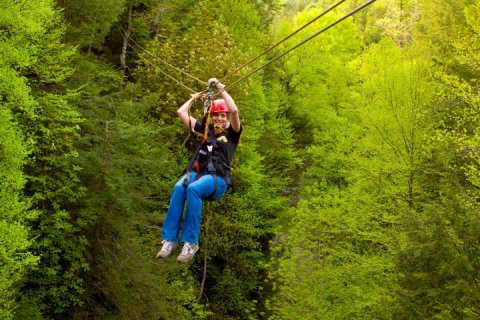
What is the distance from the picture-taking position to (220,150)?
6.81 m

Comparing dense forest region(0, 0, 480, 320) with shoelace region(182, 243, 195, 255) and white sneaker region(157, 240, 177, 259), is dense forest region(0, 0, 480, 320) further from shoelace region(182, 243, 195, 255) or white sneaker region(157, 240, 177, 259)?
white sneaker region(157, 240, 177, 259)

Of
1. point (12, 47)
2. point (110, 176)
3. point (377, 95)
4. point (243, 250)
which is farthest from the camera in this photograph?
point (243, 250)

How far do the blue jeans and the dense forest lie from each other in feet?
25.3

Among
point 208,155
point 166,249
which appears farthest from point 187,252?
point 208,155

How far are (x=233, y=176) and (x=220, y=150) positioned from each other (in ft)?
46.3

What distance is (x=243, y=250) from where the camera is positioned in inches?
923

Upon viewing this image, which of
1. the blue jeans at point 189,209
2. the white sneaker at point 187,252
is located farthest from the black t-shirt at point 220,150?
the white sneaker at point 187,252

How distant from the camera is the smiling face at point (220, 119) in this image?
22.2 feet

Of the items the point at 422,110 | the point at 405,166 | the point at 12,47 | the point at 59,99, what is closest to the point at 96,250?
the point at 59,99

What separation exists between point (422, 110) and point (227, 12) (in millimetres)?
9708

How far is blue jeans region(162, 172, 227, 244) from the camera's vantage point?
6.34 metres

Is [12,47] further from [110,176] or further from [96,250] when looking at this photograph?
[96,250]

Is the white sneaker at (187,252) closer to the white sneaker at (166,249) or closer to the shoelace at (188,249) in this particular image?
the shoelace at (188,249)

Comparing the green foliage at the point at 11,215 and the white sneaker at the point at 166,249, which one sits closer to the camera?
the white sneaker at the point at 166,249
